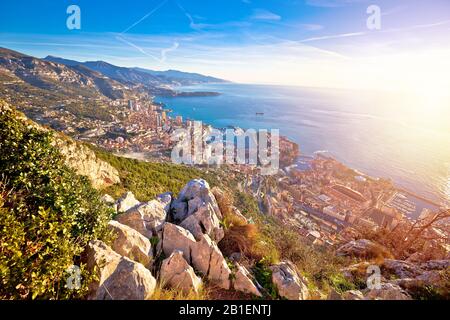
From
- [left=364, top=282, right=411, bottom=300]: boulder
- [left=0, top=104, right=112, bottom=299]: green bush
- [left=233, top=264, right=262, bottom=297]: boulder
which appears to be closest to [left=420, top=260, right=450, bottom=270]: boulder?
[left=364, top=282, right=411, bottom=300]: boulder

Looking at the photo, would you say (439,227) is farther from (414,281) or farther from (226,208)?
(226,208)

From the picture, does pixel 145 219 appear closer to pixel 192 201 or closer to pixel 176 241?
pixel 176 241

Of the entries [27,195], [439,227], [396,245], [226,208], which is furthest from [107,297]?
[439,227]

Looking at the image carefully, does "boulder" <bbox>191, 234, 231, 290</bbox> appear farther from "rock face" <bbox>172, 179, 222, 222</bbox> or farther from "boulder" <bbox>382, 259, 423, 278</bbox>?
"boulder" <bbox>382, 259, 423, 278</bbox>

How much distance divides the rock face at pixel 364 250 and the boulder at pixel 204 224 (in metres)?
5.04

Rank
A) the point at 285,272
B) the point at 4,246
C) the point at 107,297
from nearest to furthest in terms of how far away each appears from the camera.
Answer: the point at 4,246 < the point at 107,297 < the point at 285,272

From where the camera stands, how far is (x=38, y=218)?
2.34m

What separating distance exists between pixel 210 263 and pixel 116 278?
167cm

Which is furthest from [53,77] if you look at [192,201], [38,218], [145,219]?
[38,218]

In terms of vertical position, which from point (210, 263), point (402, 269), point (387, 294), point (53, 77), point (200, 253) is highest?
point (53, 77)

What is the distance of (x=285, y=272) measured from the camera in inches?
161

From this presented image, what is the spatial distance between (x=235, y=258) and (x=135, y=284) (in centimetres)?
250

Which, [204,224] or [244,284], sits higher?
[204,224]

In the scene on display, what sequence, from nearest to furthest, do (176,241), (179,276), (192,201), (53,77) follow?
(179,276), (176,241), (192,201), (53,77)
